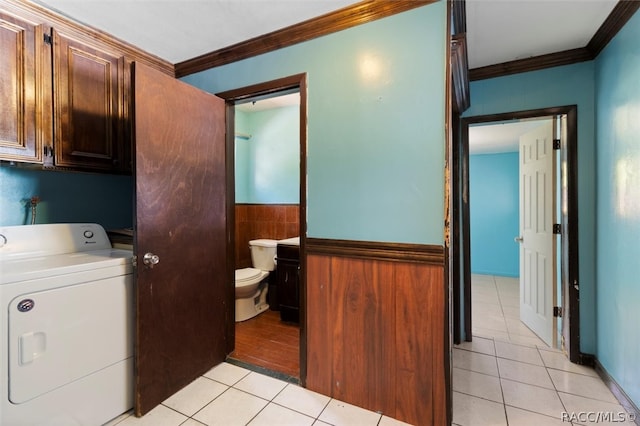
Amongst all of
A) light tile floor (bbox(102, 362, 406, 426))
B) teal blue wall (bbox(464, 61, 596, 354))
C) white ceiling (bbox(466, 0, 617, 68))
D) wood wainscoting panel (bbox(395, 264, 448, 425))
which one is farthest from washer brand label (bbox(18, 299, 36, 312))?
teal blue wall (bbox(464, 61, 596, 354))

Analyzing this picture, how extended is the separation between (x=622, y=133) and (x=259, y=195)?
3.25 metres

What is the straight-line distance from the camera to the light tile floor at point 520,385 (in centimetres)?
162

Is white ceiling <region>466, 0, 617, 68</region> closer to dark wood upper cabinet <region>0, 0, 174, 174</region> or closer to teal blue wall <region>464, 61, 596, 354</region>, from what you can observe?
teal blue wall <region>464, 61, 596, 354</region>

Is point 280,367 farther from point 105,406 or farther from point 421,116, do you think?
point 421,116

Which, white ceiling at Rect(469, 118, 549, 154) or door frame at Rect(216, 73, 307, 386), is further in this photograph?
white ceiling at Rect(469, 118, 549, 154)

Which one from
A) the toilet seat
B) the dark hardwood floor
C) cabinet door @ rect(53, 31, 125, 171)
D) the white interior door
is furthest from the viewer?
the toilet seat

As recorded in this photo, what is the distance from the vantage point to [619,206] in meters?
1.77

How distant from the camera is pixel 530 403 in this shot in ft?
5.67

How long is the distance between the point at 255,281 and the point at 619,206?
2864mm

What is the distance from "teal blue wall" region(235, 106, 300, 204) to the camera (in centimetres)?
346

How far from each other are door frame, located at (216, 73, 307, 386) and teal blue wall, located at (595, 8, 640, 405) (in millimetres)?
1856

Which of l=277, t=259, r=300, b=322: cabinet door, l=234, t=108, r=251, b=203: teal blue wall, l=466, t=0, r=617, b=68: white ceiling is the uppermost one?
l=466, t=0, r=617, b=68: white ceiling

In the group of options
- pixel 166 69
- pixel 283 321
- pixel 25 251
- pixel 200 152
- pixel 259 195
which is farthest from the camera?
pixel 259 195

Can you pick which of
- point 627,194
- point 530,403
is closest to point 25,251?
point 530,403
